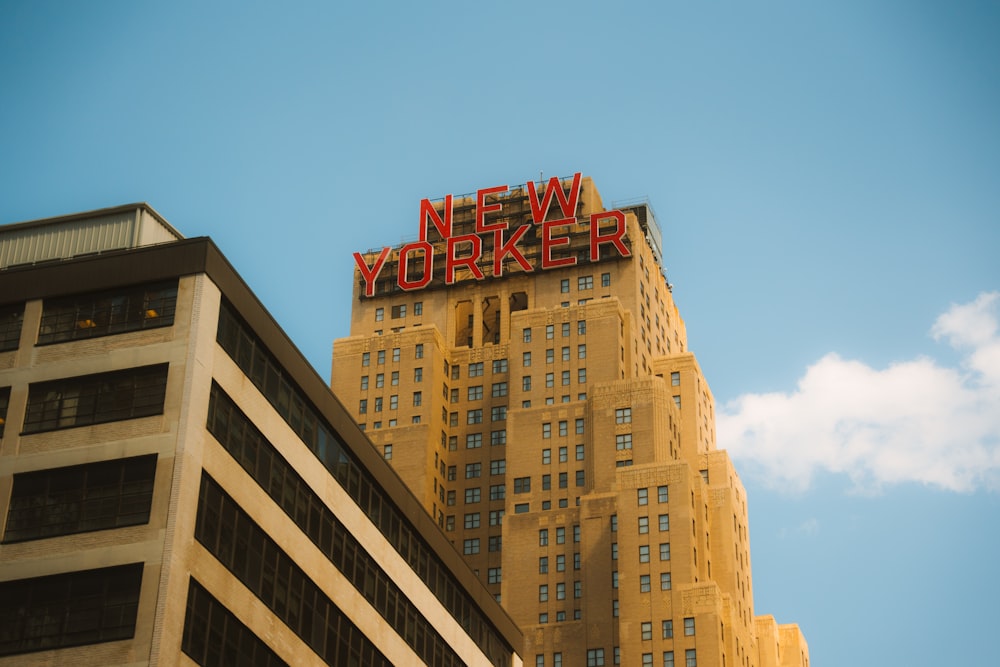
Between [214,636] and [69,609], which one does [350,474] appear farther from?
[69,609]

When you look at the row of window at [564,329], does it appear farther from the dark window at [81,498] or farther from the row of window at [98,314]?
the dark window at [81,498]

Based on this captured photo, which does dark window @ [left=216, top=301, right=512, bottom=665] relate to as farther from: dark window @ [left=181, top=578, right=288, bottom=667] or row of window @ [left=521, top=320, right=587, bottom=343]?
row of window @ [left=521, top=320, right=587, bottom=343]

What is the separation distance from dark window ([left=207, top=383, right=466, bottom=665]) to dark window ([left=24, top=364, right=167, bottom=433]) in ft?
7.94

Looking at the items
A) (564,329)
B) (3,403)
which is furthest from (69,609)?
(564,329)

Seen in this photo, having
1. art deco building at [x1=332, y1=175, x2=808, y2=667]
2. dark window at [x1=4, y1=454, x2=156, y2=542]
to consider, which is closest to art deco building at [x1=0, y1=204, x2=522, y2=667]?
dark window at [x1=4, y1=454, x2=156, y2=542]

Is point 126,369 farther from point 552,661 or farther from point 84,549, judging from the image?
point 552,661

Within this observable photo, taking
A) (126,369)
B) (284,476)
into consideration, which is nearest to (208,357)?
(126,369)

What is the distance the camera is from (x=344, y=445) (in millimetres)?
74688

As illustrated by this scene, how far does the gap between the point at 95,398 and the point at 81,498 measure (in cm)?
432

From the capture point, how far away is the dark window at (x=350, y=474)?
65.8m

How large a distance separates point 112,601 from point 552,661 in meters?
120

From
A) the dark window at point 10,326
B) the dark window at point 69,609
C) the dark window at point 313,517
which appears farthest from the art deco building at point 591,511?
the dark window at point 69,609

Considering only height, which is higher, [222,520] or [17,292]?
[17,292]

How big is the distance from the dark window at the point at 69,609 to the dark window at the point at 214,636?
2377 mm
